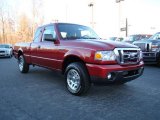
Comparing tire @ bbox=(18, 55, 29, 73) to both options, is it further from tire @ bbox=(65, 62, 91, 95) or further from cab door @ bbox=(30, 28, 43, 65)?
tire @ bbox=(65, 62, 91, 95)

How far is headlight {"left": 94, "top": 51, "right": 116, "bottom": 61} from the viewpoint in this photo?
462 cm

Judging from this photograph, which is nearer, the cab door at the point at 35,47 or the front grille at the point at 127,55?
the front grille at the point at 127,55

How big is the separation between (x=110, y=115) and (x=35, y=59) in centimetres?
406

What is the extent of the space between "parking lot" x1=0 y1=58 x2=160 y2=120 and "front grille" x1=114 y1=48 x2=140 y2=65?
0.83 meters

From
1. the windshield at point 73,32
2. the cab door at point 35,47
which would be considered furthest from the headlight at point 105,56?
the cab door at point 35,47

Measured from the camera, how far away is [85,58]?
190 inches

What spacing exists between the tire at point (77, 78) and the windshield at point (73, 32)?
1.10 meters

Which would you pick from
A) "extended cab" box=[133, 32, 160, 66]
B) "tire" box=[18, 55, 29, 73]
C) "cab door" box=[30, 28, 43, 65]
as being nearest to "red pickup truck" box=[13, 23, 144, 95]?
"cab door" box=[30, 28, 43, 65]

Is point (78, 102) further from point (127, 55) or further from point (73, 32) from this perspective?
point (73, 32)

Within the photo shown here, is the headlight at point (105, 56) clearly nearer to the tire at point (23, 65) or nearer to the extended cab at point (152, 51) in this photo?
the tire at point (23, 65)

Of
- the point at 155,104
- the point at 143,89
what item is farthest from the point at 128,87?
the point at 155,104

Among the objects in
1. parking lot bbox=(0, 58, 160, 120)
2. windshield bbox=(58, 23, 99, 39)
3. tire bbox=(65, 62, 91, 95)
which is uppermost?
windshield bbox=(58, 23, 99, 39)

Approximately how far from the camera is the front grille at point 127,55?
4746 mm

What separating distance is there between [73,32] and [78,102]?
2281 mm
